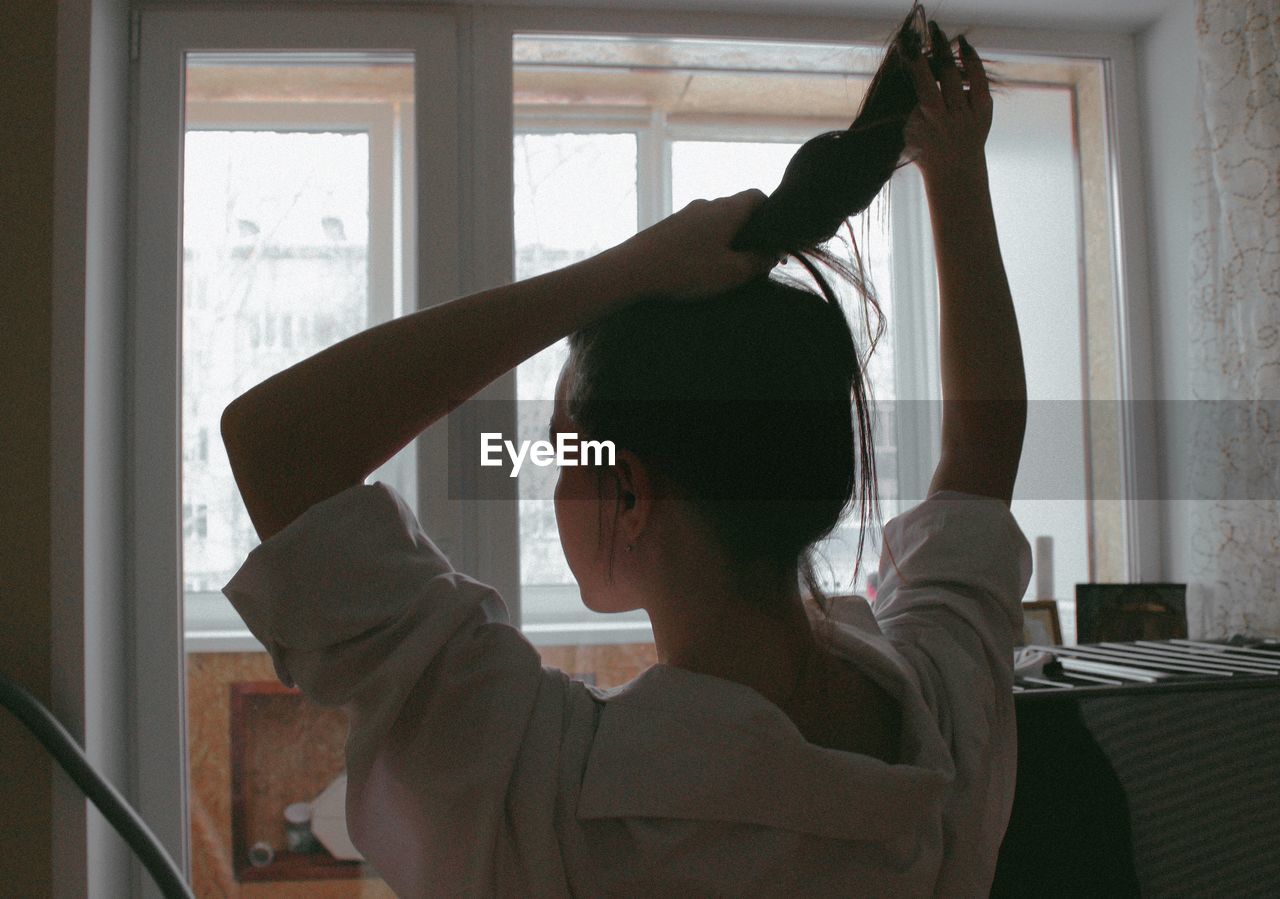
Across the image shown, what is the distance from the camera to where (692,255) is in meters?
0.49

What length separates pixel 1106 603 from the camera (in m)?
1.59

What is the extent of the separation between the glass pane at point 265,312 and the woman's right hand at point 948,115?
1284mm

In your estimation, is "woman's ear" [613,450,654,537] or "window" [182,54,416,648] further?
"window" [182,54,416,648]

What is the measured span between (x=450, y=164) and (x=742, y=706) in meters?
1.47

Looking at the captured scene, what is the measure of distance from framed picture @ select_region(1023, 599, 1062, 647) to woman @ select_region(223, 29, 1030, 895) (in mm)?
1113

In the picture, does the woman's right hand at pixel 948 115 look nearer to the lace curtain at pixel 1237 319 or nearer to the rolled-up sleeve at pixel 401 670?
the rolled-up sleeve at pixel 401 670

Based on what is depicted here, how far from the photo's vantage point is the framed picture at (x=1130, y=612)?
1.57 meters

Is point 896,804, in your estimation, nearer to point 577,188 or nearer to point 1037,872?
point 1037,872

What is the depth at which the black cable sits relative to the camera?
3.83ft

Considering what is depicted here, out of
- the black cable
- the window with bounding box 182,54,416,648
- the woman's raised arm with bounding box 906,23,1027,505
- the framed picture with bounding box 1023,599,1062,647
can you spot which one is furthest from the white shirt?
the window with bounding box 182,54,416,648

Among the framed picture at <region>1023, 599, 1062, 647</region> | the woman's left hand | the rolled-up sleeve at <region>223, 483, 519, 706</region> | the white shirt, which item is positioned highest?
the woman's left hand

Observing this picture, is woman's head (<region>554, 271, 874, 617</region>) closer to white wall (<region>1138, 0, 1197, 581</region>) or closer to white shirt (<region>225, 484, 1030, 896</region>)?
white shirt (<region>225, 484, 1030, 896</region>)

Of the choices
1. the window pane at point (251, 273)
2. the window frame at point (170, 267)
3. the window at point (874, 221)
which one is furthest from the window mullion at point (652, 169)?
the window pane at point (251, 273)

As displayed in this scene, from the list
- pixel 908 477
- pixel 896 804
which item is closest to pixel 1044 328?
pixel 908 477
